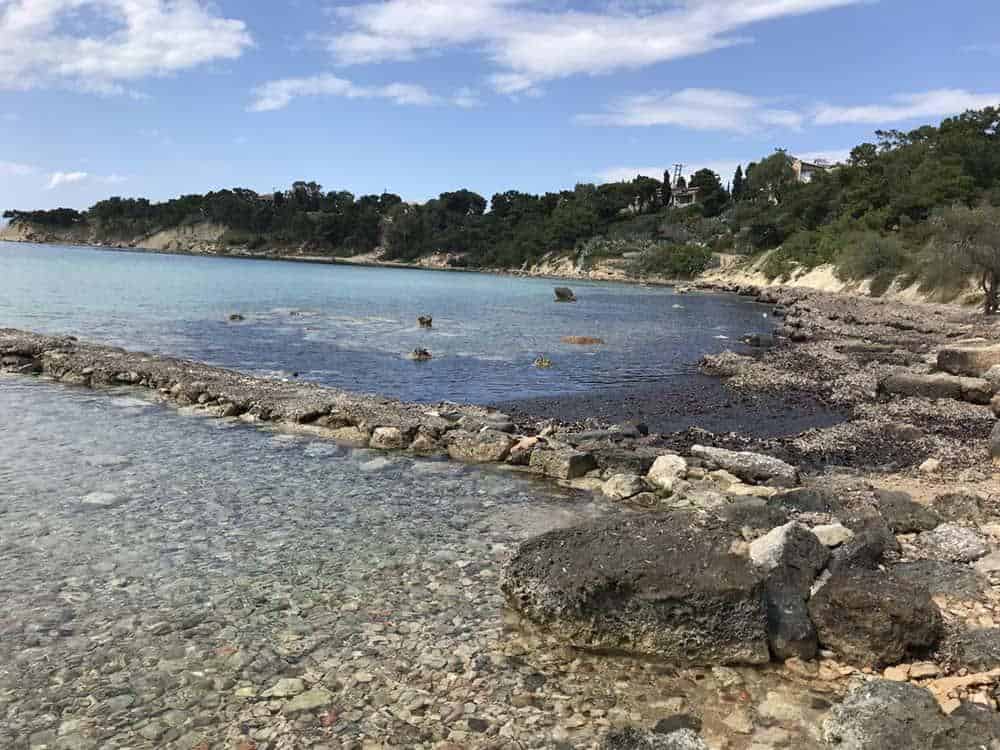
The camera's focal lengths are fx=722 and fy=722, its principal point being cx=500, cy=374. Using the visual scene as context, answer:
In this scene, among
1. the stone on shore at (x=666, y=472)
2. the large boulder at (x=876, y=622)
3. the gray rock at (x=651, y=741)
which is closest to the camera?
the gray rock at (x=651, y=741)

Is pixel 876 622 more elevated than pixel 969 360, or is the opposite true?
pixel 969 360

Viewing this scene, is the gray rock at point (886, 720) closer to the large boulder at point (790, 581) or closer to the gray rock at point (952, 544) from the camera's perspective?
the large boulder at point (790, 581)

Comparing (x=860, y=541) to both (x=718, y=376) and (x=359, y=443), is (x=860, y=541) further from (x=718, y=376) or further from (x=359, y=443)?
(x=718, y=376)

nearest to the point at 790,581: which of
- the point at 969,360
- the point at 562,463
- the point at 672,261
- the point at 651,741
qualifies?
the point at 651,741

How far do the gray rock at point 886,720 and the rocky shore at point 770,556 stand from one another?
0.01 m

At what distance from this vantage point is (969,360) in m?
23.7

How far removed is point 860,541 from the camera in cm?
854

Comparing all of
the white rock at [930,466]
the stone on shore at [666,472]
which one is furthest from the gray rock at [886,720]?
the white rock at [930,466]

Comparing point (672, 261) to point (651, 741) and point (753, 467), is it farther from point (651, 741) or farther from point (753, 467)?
point (651, 741)

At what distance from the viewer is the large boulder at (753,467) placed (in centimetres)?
1307

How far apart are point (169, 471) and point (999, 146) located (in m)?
102

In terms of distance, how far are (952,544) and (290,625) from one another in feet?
26.6

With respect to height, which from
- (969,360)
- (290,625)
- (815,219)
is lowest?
(290,625)

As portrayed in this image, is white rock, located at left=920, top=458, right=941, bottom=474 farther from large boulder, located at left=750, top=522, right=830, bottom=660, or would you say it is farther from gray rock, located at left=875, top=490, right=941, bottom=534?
large boulder, located at left=750, top=522, right=830, bottom=660
